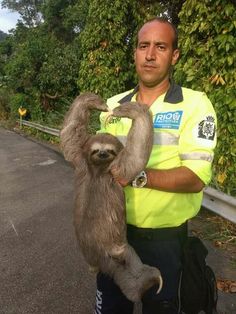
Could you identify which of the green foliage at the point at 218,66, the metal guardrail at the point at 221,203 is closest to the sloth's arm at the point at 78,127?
the metal guardrail at the point at 221,203

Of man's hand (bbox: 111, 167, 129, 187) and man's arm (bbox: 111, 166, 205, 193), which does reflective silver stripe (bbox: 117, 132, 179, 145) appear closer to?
man's arm (bbox: 111, 166, 205, 193)

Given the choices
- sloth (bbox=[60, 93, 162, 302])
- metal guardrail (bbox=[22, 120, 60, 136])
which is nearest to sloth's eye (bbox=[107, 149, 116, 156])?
sloth (bbox=[60, 93, 162, 302])

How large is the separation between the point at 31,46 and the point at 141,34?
65.6 feet

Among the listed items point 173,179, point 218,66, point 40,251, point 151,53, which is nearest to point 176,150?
point 173,179

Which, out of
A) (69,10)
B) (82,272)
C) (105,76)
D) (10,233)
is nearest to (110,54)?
(105,76)

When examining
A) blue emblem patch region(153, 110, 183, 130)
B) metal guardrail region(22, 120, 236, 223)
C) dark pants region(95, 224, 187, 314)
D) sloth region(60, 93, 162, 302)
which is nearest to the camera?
sloth region(60, 93, 162, 302)

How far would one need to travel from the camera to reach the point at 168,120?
2.81 m

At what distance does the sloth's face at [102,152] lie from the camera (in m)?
2.76

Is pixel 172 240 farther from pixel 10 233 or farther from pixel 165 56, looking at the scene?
pixel 10 233

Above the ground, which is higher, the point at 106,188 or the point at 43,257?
the point at 106,188

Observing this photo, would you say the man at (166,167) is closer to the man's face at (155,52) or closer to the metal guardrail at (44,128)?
the man's face at (155,52)

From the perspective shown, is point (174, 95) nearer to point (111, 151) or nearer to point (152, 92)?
point (152, 92)

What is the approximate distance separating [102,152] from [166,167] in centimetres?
42

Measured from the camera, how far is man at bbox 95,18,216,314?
8.88ft
